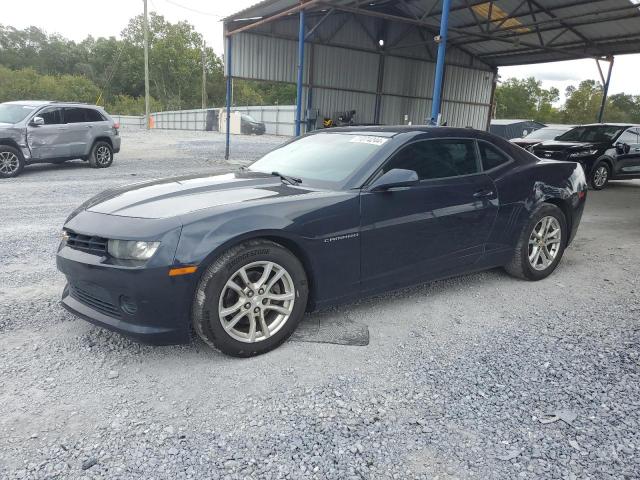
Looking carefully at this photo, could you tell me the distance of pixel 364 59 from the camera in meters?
18.2

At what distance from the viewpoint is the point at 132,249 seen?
2721 mm

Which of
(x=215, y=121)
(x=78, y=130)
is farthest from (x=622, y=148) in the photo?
(x=215, y=121)

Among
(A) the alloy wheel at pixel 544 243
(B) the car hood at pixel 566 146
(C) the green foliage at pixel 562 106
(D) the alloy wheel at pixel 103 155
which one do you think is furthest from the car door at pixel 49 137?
(C) the green foliage at pixel 562 106

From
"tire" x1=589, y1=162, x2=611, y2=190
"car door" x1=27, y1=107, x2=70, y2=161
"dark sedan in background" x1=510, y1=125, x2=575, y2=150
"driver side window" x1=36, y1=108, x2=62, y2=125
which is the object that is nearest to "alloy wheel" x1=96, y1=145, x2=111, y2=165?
"car door" x1=27, y1=107, x2=70, y2=161

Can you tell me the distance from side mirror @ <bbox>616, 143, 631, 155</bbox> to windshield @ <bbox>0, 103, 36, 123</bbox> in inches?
550

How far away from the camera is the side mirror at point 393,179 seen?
337 centimetres

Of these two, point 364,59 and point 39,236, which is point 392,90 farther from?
point 39,236

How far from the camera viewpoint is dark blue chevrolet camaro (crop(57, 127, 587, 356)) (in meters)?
2.75

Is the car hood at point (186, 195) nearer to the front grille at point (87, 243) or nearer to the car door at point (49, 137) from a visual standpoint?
the front grille at point (87, 243)

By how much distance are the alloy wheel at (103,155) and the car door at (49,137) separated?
2.91ft

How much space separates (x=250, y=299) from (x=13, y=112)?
10.9 metres

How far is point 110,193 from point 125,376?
1.39m

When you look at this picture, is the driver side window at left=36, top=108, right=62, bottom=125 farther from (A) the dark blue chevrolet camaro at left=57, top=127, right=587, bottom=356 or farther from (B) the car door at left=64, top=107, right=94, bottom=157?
(A) the dark blue chevrolet camaro at left=57, top=127, right=587, bottom=356

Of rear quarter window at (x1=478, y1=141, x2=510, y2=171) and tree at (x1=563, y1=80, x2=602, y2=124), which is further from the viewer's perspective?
tree at (x1=563, y1=80, x2=602, y2=124)
